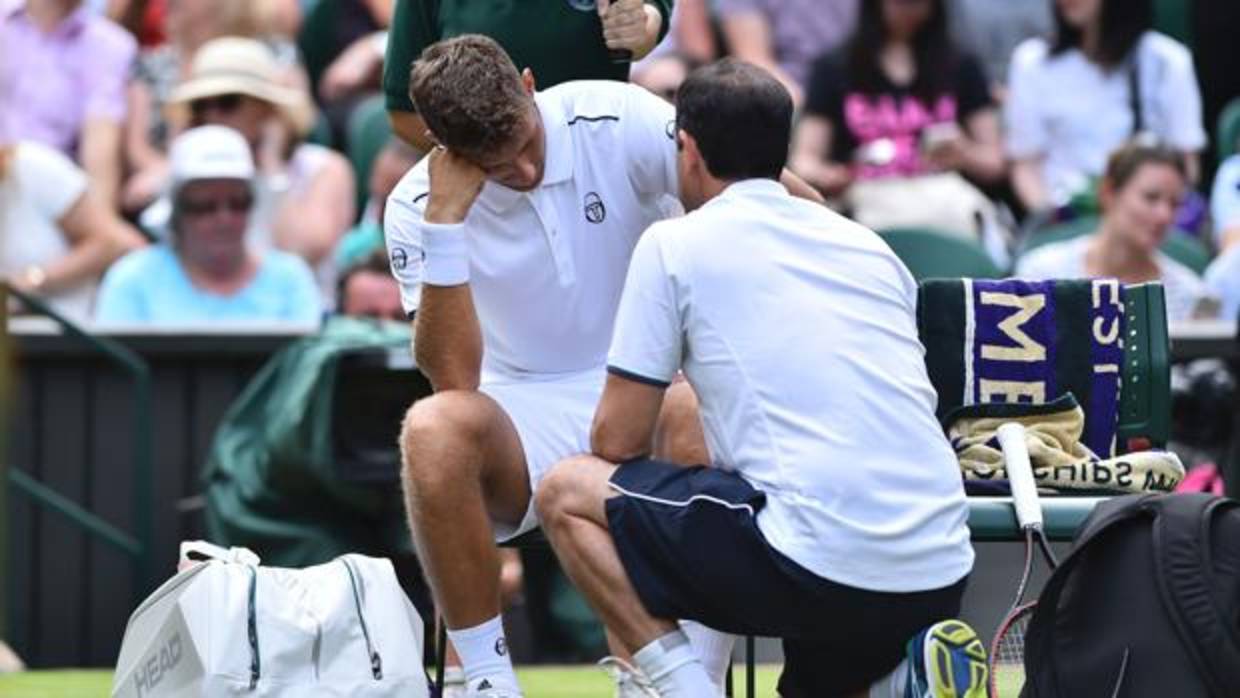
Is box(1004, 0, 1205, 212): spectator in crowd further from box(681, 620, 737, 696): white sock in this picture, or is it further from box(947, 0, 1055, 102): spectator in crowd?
box(681, 620, 737, 696): white sock

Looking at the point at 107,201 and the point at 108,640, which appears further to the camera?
the point at 107,201

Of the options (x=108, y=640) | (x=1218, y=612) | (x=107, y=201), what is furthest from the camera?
(x=107, y=201)

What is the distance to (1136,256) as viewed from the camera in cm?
1020

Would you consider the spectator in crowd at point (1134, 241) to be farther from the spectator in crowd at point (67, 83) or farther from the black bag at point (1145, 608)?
the black bag at point (1145, 608)

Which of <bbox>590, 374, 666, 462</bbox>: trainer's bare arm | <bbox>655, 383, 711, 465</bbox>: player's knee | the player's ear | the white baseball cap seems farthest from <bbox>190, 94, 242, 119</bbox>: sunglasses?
<bbox>590, 374, 666, 462</bbox>: trainer's bare arm

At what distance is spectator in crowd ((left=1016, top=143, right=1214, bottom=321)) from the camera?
33.4 feet

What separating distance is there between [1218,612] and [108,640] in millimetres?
5345

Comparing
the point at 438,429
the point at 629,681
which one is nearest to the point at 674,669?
the point at 629,681

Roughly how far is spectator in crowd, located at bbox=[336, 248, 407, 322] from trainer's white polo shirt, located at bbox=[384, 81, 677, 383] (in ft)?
11.1

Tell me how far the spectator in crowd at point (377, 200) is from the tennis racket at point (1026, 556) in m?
4.34

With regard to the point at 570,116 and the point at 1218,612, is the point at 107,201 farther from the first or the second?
the point at 1218,612

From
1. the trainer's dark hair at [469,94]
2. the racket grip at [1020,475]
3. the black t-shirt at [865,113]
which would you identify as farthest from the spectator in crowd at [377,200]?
the racket grip at [1020,475]

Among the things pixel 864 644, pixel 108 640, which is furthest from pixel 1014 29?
pixel 864 644

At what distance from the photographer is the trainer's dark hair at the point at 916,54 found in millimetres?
11102
